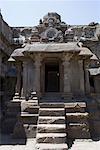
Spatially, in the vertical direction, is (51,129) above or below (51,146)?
above

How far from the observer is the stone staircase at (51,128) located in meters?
7.93

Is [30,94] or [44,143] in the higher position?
[30,94]

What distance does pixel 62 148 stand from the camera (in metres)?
7.57

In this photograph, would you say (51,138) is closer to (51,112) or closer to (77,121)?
(51,112)

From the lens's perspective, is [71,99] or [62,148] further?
[71,99]

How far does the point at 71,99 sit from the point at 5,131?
353 centimetres

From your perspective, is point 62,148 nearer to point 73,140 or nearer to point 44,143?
point 44,143

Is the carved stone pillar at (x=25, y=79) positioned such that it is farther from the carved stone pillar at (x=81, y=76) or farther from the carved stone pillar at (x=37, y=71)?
the carved stone pillar at (x=81, y=76)

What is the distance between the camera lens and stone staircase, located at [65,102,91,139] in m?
9.29

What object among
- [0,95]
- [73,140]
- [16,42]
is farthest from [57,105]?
[16,42]

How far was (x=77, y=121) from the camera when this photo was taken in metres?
9.62

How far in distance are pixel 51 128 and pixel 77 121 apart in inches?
57.8

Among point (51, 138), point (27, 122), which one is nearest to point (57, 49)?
point (27, 122)

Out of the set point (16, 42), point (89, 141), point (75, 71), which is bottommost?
point (89, 141)
